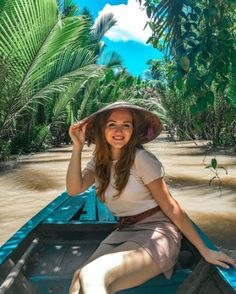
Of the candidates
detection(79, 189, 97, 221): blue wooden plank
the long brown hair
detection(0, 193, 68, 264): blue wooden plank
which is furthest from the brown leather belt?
detection(79, 189, 97, 221): blue wooden plank

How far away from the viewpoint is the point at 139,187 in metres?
2.30

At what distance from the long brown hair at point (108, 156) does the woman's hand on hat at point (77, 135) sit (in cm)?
8

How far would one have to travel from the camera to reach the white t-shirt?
7.42ft

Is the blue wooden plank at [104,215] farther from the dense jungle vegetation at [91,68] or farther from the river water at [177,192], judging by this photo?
the river water at [177,192]

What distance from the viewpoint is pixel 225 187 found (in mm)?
7227

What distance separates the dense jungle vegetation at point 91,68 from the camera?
9.05 feet

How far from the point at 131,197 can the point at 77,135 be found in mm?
442

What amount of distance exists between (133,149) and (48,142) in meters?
15.1

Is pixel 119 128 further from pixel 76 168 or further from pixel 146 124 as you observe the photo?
pixel 76 168

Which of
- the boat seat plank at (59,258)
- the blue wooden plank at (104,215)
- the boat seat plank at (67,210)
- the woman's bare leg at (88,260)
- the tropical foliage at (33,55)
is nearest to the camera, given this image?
the woman's bare leg at (88,260)

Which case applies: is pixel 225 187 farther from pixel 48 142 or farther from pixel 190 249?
pixel 48 142

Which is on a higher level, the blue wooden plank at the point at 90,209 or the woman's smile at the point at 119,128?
the woman's smile at the point at 119,128

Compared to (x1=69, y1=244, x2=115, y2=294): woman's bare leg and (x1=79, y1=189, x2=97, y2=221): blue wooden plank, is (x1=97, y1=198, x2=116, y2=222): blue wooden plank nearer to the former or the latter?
(x1=79, y1=189, x2=97, y2=221): blue wooden plank

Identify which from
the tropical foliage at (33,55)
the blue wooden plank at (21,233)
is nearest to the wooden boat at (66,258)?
the blue wooden plank at (21,233)
